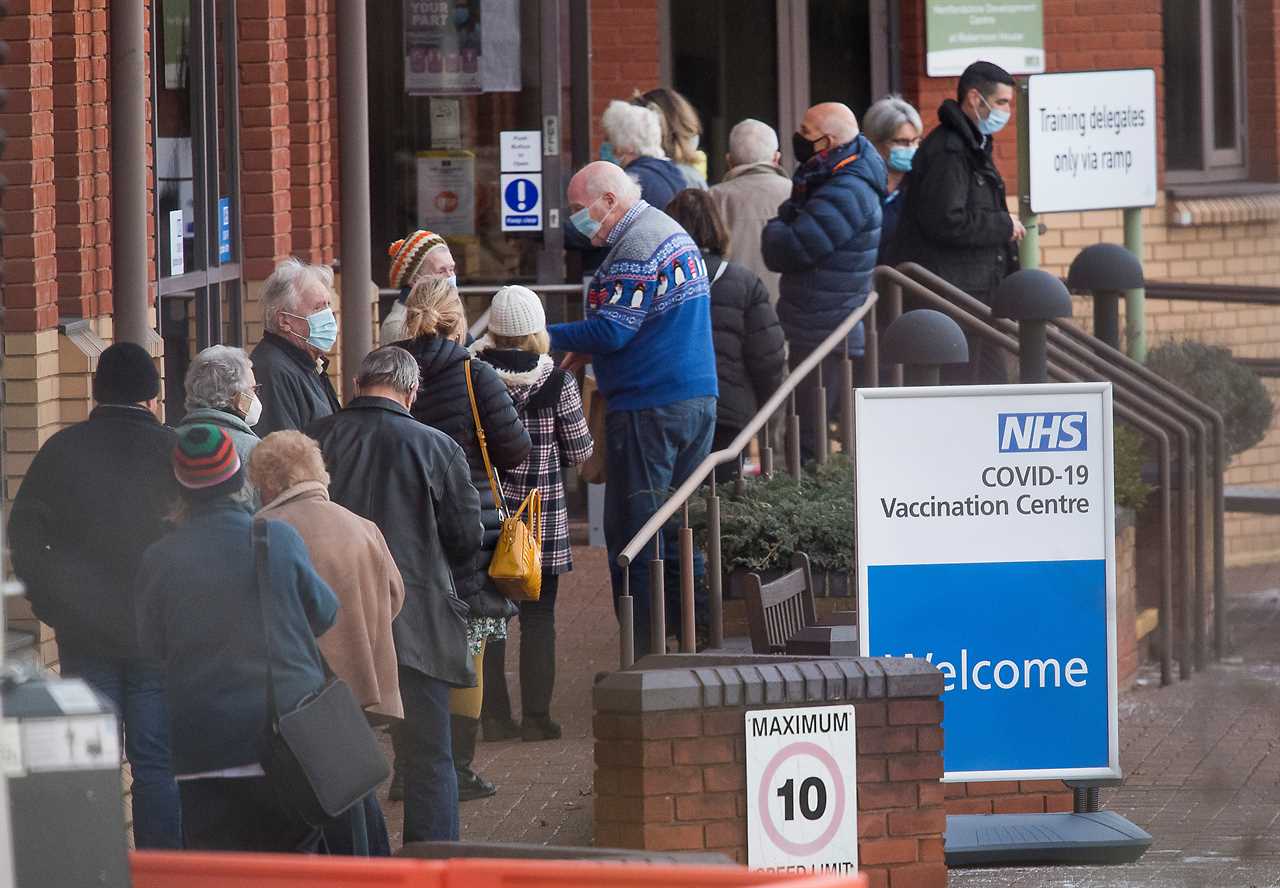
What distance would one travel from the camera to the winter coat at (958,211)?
31.5 feet

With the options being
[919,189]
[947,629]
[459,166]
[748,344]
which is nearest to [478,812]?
[947,629]

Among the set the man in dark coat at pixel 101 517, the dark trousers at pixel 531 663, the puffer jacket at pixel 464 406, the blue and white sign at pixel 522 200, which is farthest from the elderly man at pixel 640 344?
the blue and white sign at pixel 522 200

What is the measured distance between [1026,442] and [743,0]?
7507 mm

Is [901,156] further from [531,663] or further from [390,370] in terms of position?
[390,370]

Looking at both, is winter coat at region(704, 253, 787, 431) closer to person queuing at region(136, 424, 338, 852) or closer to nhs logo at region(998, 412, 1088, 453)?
nhs logo at region(998, 412, 1088, 453)

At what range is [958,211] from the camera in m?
9.65

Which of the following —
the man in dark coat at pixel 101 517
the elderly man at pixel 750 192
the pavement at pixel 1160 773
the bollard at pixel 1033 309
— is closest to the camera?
the man in dark coat at pixel 101 517

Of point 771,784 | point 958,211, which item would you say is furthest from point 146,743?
point 958,211

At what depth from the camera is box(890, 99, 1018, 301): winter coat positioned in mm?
9602

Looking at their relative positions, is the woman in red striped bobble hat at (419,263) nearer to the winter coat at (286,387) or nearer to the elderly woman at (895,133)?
the winter coat at (286,387)

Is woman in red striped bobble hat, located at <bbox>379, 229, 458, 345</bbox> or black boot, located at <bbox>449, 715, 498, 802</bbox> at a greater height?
woman in red striped bobble hat, located at <bbox>379, 229, 458, 345</bbox>

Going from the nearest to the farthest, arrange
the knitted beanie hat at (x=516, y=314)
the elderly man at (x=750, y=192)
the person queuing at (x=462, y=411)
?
the person queuing at (x=462, y=411) < the knitted beanie hat at (x=516, y=314) < the elderly man at (x=750, y=192)

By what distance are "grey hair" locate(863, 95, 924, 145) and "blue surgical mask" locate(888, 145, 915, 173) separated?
7cm

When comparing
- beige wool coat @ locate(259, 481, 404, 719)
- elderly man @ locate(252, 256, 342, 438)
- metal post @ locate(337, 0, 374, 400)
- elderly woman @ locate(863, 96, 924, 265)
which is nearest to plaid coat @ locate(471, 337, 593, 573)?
metal post @ locate(337, 0, 374, 400)
